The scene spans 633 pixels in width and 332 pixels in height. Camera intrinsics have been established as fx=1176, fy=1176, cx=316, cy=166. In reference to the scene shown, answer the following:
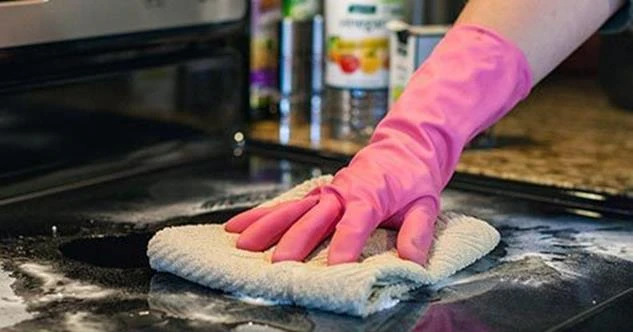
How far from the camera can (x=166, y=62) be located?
1198mm

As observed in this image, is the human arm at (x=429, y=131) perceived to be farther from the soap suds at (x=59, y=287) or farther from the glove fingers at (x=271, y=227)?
the soap suds at (x=59, y=287)

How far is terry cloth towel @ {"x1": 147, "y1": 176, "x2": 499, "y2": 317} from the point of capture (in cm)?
72

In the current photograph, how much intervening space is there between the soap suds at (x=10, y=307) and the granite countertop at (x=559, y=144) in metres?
0.51

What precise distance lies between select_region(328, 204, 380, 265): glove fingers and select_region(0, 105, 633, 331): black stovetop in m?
0.05

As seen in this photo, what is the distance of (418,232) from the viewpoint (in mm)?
808

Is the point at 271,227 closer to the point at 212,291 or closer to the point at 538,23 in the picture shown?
the point at 212,291

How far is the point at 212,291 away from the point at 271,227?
70 mm

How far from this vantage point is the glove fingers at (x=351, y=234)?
769 mm

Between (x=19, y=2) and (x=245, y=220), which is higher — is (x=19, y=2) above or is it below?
above

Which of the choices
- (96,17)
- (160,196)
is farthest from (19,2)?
(160,196)

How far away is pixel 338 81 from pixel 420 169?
479 millimetres

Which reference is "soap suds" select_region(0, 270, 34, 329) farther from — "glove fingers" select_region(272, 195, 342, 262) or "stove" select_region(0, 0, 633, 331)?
"glove fingers" select_region(272, 195, 342, 262)

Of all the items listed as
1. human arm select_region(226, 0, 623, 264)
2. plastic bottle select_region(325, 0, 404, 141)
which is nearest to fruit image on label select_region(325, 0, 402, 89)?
plastic bottle select_region(325, 0, 404, 141)

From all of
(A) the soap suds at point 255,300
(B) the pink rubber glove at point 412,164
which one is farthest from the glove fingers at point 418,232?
(A) the soap suds at point 255,300
